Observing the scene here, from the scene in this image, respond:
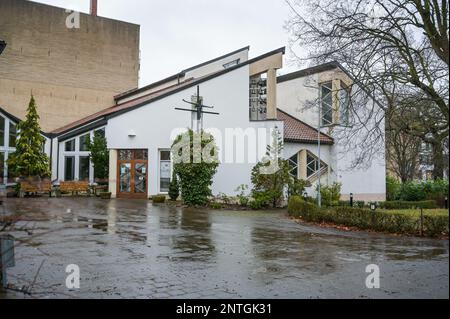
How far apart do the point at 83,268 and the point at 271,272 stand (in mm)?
3206

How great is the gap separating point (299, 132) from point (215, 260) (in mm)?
20200

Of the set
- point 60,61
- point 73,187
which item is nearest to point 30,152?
point 73,187

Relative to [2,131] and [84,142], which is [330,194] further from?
[2,131]

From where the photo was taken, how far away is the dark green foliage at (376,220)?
1252cm

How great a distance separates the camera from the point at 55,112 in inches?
1476

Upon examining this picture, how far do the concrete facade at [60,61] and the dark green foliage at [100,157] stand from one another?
10351 mm

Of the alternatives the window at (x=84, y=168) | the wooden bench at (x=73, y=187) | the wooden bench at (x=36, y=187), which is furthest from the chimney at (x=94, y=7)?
the wooden bench at (x=36, y=187)

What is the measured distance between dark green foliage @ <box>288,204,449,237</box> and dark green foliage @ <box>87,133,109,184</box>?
15.8 meters

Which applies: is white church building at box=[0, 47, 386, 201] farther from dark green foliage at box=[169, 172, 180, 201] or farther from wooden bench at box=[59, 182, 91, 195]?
wooden bench at box=[59, 182, 91, 195]

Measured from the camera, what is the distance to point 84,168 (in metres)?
31.2

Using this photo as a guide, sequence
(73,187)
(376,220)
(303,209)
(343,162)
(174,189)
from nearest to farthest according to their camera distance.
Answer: (376,220) < (303,209) < (174,189) < (73,187) < (343,162)

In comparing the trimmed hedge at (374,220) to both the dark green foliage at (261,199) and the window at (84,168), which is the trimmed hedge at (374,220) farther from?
the window at (84,168)

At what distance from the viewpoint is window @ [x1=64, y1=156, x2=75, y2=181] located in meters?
31.4
